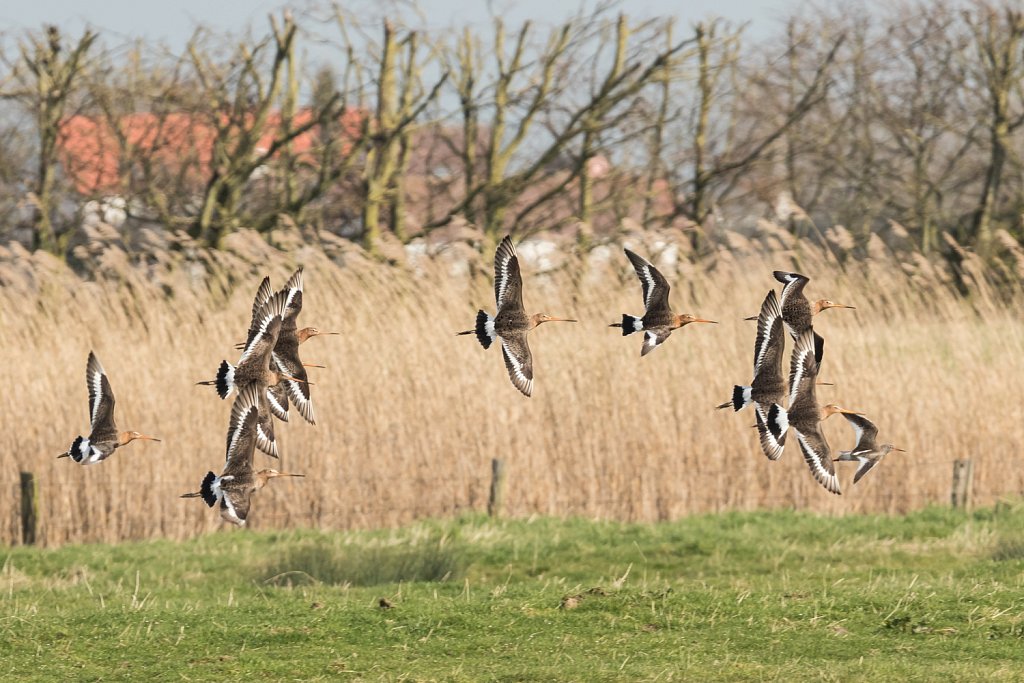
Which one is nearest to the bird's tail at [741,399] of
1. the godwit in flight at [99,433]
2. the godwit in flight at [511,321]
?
the godwit in flight at [511,321]

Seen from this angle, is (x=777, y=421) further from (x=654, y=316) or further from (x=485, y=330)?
(x=485, y=330)

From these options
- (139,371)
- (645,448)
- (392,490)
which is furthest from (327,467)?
(645,448)

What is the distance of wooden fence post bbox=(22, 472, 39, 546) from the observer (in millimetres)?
14398

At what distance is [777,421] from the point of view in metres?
3.56

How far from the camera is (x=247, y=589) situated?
12086mm

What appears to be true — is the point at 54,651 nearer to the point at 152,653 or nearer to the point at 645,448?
the point at 152,653

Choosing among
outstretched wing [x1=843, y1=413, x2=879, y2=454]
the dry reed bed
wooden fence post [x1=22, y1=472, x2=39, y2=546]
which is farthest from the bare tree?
outstretched wing [x1=843, y1=413, x2=879, y2=454]

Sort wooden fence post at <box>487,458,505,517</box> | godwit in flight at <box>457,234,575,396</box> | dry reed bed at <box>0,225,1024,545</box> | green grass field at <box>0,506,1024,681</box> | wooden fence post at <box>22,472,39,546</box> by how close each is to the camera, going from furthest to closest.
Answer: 1. wooden fence post at <box>487,458,505,517</box>
2. dry reed bed at <box>0,225,1024,545</box>
3. wooden fence post at <box>22,472,39,546</box>
4. green grass field at <box>0,506,1024,681</box>
5. godwit in flight at <box>457,234,575,396</box>

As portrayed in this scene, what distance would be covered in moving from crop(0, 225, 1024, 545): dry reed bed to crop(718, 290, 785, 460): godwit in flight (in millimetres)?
10445

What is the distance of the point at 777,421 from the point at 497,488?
11.5 meters

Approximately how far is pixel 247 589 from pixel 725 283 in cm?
534

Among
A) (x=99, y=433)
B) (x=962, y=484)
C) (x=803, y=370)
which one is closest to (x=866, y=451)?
(x=803, y=370)

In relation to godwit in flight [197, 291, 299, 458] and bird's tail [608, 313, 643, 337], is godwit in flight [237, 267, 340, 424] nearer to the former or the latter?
godwit in flight [197, 291, 299, 458]

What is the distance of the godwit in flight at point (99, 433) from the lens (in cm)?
376
